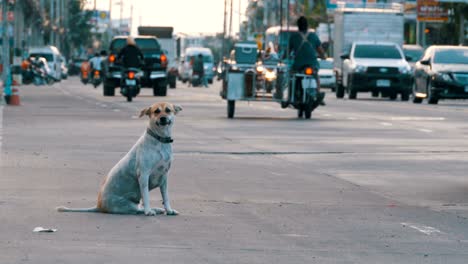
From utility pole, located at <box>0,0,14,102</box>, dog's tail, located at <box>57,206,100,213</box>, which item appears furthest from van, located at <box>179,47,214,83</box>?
dog's tail, located at <box>57,206,100,213</box>

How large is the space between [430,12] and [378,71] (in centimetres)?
4423

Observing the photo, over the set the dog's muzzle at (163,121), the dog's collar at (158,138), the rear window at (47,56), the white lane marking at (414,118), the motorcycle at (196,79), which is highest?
the dog's muzzle at (163,121)

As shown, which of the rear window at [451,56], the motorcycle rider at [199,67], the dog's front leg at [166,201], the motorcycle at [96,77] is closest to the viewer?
the dog's front leg at [166,201]

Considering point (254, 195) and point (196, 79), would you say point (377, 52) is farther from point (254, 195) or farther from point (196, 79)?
point (254, 195)

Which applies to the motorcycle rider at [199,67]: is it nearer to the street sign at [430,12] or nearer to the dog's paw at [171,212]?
the street sign at [430,12]

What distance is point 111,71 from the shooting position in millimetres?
44375

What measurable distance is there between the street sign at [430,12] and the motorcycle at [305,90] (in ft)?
197

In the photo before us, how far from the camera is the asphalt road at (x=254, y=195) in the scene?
9305 mm

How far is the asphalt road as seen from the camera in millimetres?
9305

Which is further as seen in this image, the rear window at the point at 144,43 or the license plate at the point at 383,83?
the rear window at the point at 144,43

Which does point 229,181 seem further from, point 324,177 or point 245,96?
point 245,96

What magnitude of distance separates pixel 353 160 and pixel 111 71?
2721 centimetres

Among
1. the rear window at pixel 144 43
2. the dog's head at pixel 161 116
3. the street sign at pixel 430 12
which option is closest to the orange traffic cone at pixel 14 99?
the rear window at pixel 144 43

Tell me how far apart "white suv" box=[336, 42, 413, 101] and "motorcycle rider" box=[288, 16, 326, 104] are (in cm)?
1803
